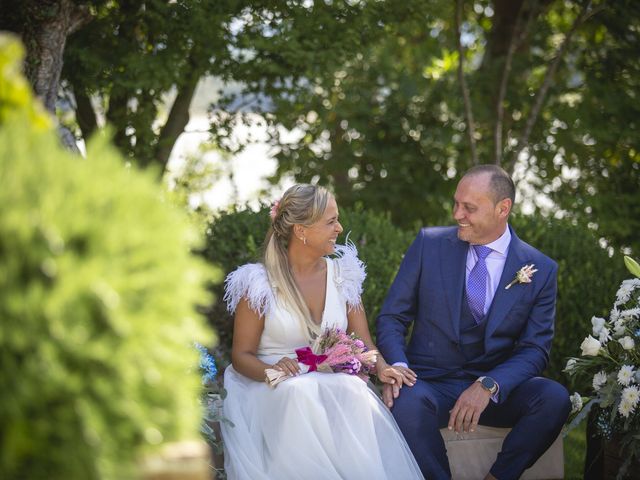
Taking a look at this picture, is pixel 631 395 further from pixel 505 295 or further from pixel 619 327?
pixel 505 295

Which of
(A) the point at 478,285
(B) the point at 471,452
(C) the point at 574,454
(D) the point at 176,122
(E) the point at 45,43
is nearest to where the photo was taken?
(B) the point at 471,452

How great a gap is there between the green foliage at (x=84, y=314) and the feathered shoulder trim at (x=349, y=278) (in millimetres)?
2409

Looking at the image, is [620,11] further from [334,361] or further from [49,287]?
[49,287]

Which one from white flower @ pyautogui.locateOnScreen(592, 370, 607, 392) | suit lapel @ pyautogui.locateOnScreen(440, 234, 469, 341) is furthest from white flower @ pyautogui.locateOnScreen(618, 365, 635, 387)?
suit lapel @ pyautogui.locateOnScreen(440, 234, 469, 341)

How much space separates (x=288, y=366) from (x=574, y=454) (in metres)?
2.40

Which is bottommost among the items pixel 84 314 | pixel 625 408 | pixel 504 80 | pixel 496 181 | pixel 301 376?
pixel 625 408

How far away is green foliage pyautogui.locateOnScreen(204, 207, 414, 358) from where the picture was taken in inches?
217

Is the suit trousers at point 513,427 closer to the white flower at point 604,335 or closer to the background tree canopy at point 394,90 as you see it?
the white flower at point 604,335

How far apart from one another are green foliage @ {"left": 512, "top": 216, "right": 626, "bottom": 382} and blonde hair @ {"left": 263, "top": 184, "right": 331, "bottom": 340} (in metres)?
2.18

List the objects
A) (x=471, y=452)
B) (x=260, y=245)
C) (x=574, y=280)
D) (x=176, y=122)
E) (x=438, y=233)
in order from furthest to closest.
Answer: (x=176, y=122)
(x=574, y=280)
(x=260, y=245)
(x=438, y=233)
(x=471, y=452)

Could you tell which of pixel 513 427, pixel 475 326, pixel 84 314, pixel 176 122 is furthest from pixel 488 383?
pixel 176 122

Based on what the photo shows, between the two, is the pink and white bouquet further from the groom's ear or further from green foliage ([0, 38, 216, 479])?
green foliage ([0, 38, 216, 479])

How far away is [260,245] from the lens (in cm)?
557

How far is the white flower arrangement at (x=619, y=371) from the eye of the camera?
12.9 ft
